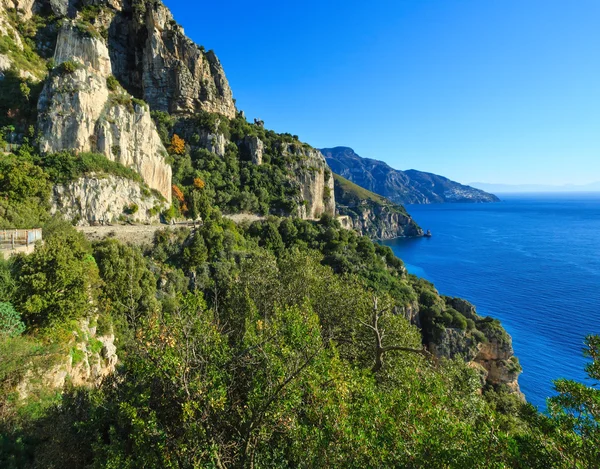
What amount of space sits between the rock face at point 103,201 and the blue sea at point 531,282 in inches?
1445

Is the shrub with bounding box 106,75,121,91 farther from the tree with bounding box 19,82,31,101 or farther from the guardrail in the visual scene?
the guardrail

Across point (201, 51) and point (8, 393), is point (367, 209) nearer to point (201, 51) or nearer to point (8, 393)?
point (201, 51)

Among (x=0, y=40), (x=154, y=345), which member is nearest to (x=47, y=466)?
(x=154, y=345)

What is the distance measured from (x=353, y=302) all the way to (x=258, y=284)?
754 cm

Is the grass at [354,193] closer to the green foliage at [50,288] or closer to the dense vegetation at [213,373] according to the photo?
the dense vegetation at [213,373]

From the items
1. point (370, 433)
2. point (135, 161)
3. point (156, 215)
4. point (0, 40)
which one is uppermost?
point (0, 40)

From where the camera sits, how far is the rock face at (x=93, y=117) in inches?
1158

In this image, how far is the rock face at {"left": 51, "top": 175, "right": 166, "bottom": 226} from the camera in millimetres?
27766

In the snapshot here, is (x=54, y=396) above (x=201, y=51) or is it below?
below

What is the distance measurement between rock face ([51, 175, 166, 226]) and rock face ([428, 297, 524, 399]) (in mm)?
38514

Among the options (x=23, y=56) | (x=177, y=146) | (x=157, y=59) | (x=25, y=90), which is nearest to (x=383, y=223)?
(x=177, y=146)

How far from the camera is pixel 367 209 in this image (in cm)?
13438

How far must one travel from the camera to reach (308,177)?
188 ft

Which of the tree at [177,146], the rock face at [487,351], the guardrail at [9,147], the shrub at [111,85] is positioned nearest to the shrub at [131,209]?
the guardrail at [9,147]
